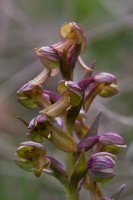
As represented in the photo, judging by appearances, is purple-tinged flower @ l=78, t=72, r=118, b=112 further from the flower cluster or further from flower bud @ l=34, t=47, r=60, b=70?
flower bud @ l=34, t=47, r=60, b=70

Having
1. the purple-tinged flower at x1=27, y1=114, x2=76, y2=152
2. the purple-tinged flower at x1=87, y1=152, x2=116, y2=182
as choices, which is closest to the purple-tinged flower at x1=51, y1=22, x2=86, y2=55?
the purple-tinged flower at x1=27, y1=114, x2=76, y2=152

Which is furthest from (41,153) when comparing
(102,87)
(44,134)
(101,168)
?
(102,87)

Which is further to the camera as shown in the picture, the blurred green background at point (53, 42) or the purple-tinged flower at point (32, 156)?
the blurred green background at point (53, 42)

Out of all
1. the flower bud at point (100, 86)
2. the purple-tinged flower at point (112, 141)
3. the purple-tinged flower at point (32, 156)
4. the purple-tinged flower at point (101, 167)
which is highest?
the flower bud at point (100, 86)

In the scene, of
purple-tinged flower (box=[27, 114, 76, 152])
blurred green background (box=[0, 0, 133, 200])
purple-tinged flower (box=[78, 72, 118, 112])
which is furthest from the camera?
blurred green background (box=[0, 0, 133, 200])

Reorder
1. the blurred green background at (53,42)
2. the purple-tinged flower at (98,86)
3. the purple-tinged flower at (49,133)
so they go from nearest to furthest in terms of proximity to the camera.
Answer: the purple-tinged flower at (49,133)
the purple-tinged flower at (98,86)
the blurred green background at (53,42)

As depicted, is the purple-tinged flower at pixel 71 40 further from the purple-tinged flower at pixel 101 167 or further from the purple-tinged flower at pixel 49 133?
the purple-tinged flower at pixel 101 167

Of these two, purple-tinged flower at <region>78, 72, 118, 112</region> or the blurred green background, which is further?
the blurred green background

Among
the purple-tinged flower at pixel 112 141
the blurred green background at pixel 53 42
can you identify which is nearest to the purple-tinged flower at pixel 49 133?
the purple-tinged flower at pixel 112 141
